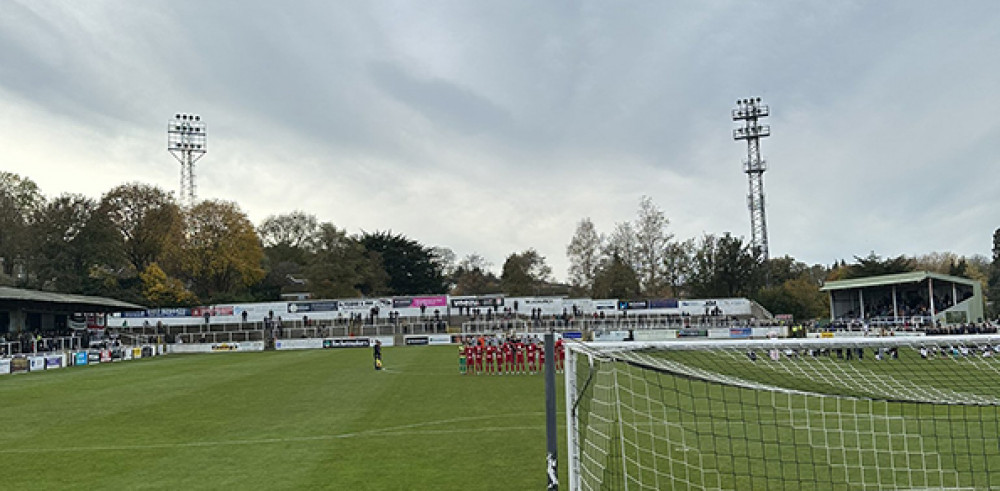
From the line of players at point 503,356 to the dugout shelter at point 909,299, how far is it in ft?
92.2

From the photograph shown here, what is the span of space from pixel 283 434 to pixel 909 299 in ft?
166

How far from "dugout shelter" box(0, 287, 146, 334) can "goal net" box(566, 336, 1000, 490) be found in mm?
35997

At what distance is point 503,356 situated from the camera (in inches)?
889

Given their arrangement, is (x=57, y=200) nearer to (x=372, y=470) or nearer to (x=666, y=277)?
(x=666, y=277)

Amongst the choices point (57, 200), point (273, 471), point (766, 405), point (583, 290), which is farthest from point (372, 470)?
point (57, 200)

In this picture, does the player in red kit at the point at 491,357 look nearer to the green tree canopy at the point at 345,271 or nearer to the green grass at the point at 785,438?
the green grass at the point at 785,438

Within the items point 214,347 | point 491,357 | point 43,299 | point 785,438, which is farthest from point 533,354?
point 214,347

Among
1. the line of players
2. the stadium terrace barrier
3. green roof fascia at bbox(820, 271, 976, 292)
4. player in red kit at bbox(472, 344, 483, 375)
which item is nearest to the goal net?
the line of players

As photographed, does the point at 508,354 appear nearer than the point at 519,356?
Yes

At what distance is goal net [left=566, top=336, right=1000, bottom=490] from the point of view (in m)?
6.30

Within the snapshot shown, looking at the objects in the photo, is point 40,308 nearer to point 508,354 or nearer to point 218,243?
point 218,243

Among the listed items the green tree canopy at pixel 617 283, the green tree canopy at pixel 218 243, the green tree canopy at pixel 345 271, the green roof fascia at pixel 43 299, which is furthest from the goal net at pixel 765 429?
the green tree canopy at pixel 345 271

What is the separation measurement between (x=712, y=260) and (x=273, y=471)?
58783mm

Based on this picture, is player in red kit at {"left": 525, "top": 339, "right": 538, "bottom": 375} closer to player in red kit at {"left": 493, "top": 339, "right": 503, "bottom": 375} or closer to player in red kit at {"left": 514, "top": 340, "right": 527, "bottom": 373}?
player in red kit at {"left": 514, "top": 340, "right": 527, "bottom": 373}
